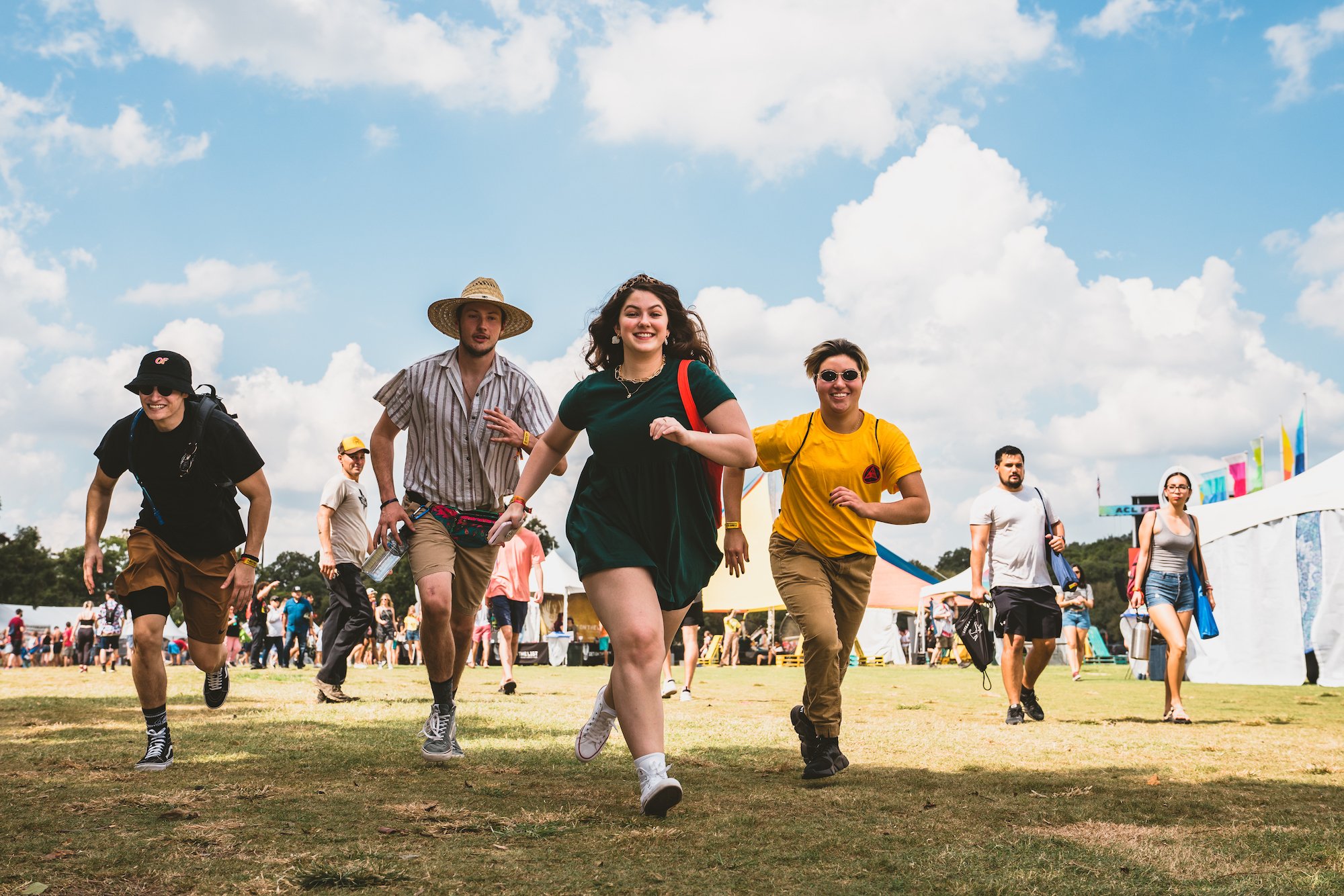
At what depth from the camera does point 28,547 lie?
92.2 meters

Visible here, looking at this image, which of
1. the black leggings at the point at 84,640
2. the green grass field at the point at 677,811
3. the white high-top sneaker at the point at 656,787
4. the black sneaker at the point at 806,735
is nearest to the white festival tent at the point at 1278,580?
the green grass field at the point at 677,811

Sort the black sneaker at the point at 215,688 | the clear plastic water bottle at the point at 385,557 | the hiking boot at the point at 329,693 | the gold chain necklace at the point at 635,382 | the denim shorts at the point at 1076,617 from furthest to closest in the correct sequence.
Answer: the denim shorts at the point at 1076,617 → the hiking boot at the point at 329,693 → the black sneaker at the point at 215,688 → the clear plastic water bottle at the point at 385,557 → the gold chain necklace at the point at 635,382

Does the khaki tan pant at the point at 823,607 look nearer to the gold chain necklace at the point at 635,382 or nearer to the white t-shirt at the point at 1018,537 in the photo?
the gold chain necklace at the point at 635,382

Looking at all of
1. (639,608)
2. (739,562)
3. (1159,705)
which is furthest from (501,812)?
(1159,705)

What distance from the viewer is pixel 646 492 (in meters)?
4.49

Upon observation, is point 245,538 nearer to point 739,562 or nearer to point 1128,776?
point 739,562

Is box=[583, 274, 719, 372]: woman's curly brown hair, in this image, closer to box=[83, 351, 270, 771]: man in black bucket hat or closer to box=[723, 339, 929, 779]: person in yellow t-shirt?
box=[723, 339, 929, 779]: person in yellow t-shirt

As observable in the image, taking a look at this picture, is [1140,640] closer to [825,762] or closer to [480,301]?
[825,762]

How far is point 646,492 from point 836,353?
191 cm

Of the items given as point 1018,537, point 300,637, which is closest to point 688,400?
point 1018,537

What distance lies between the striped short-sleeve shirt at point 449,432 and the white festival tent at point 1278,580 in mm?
15296

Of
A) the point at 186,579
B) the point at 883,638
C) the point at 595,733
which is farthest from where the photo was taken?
the point at 883,638

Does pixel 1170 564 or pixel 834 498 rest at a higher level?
pixel 834 498

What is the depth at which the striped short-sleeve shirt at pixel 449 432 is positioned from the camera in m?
6.04
